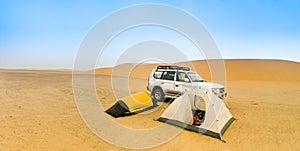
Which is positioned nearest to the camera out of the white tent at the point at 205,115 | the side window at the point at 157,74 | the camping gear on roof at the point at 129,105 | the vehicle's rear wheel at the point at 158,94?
the white tent at the point at 205,115

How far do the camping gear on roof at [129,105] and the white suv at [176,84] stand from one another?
79.0 inches

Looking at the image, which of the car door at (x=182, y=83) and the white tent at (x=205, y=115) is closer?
the white tent at (x=205, y=115)

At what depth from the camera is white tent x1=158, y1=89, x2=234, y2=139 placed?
7.20 meters

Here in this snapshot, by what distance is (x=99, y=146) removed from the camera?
6133 millimetres

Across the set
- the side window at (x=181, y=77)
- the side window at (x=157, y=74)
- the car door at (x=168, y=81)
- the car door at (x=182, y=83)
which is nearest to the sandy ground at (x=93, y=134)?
the car door at (x=182, y=83)

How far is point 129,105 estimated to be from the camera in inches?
376

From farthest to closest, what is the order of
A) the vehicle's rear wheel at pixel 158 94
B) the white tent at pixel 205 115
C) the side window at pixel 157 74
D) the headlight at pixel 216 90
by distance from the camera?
the side window at pixel 157 74, the vehicle's rear wheel at pixel 158 94, the headlight at pixel 216 90, the white tent at pixel 205 115

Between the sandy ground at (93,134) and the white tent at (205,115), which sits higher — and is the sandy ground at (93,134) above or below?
below

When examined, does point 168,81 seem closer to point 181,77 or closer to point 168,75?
point 168,75

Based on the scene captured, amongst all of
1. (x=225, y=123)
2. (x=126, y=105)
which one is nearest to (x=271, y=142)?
(x=225, y=123)

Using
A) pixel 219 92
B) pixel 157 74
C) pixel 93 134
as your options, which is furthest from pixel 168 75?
pixel 93 134

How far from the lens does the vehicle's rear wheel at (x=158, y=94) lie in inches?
490

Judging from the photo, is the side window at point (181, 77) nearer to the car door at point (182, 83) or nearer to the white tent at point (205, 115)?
the car door at point (182, 83)

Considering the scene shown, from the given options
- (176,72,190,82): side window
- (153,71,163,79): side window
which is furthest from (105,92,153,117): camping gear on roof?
(153,71,163,79): side window
